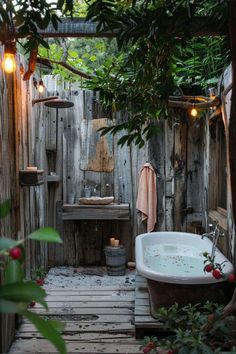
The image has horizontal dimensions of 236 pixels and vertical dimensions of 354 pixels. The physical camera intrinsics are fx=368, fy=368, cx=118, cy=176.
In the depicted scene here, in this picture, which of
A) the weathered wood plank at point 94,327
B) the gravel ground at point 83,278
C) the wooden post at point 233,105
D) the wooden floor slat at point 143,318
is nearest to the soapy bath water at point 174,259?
the gravel ground at point 83,278

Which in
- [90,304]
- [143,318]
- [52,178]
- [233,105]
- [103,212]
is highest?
[233,105]

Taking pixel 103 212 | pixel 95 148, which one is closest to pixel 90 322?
pixel 103 212

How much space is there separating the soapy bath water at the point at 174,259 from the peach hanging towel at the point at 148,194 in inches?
16.0

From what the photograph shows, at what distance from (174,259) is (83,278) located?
1.15 m

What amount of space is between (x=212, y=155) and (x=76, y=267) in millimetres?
2291

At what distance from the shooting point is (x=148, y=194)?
4.67m

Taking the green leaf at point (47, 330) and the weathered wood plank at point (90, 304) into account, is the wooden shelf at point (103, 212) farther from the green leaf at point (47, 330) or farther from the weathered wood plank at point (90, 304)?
the green leaf at point (47, 330)

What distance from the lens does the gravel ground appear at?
14.0 ft

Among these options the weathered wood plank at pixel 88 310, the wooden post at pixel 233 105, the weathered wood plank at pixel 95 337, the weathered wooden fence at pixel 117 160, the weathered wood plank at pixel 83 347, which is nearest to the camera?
the wooden post at pixel 233 105

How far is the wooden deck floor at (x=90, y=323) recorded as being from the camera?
8.49 feet

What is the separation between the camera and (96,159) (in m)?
4.82

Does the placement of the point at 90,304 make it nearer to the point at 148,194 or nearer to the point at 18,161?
the point at 18,161

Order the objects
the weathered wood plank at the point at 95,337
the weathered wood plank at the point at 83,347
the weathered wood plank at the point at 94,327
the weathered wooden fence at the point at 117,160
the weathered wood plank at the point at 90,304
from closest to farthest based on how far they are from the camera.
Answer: the weathered wood plank at the point at 83,347, the weathered wood plank at the point at 95,337, the weathered wood plank at the point at 94,327, the weathered wood plank at the point at 90,304, the weathered wooden fence at the point at 117,160

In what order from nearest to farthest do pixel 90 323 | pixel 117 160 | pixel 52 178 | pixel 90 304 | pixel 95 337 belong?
pixel 95 337
pixel 90 323
pixel 90 304
pixel 52 178
pixel 117 160
